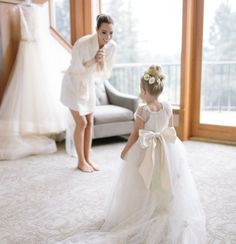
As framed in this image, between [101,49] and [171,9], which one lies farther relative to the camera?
[171,9]

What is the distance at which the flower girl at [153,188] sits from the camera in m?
1.95

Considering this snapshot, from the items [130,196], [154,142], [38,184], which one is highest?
[154,142]

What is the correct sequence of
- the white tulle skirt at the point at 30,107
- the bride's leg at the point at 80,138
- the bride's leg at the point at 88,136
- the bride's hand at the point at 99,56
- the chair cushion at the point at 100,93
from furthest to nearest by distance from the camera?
the chair cushion at the point at 100,93
the white tulle skirt at the point at 30,107
the bride's leg at the point at 88,136
the bride's leg at the point at 80,138
the bride's hand at the point at 99,56

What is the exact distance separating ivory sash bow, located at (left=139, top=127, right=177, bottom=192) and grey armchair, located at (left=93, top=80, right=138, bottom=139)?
82.7 inches

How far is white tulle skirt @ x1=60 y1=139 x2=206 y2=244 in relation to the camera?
1.93 meters

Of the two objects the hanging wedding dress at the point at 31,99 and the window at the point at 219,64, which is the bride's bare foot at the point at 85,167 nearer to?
the hanging wedding dress at the point at 31,99

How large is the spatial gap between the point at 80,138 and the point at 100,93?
1.48 metres

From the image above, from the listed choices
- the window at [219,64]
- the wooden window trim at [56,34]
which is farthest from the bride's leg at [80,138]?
the window at [219,64]

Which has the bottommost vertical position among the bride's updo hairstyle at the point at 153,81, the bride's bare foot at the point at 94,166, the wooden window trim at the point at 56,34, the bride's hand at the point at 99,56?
the bride's bare foot at the point at 94,166

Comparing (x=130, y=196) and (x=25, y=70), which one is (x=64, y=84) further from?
(x=130, y=196)

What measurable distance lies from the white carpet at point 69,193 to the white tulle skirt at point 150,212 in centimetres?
17

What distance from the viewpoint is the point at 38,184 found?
2.96 metres

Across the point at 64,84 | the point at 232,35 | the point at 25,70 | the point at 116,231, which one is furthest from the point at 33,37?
the point at 116,231

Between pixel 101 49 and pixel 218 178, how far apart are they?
156cm
